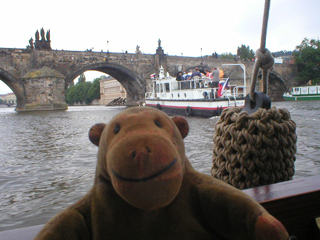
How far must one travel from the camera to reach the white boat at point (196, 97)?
1523cm

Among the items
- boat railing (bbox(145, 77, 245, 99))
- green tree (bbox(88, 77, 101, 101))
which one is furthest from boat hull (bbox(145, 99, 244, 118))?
green tree (bbox(88, 77, 101, 101))

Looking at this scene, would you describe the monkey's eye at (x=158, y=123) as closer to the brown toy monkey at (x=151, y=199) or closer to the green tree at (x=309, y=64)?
the brown toy monkey at (x=151, y=199)

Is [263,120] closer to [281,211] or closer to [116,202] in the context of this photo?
[281,211]

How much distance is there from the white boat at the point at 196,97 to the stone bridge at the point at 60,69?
10729 mm

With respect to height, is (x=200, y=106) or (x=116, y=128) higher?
(x=116, y=128)

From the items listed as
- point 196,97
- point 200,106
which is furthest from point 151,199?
point 196,97

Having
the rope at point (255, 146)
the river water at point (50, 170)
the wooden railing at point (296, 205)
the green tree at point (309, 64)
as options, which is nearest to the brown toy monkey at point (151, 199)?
the wooden railing at point (296, 205)

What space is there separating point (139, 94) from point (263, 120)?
33729mm

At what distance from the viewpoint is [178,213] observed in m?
0.97

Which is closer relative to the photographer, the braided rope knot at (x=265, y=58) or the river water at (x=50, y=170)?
the braided rope knot at (x=265, y=58)

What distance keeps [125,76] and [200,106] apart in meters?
20.1

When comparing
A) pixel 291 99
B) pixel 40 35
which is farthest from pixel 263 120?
pixel 291 99

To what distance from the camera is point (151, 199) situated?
84cm

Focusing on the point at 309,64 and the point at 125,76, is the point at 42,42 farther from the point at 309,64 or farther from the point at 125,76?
the point at 309,64
